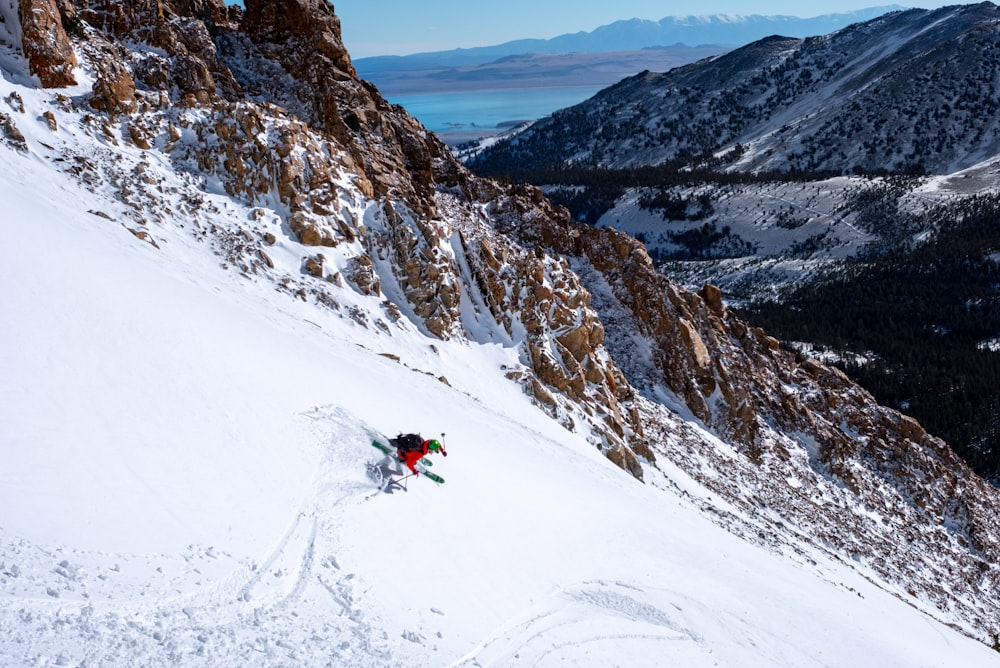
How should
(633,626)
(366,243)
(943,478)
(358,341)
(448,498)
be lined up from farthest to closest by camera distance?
(943,478)
(366,243)
(358,341)
(448,498)
(633,626)

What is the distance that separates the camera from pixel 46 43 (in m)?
27.3

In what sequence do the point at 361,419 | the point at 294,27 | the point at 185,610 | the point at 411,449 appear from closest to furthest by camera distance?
the point at 185,610 → the point at 411,449 → the point at 361,419 → the point at 294,27

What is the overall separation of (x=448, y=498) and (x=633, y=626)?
175 inches

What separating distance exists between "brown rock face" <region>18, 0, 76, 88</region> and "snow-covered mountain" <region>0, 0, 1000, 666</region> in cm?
9

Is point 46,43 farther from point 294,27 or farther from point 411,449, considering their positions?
point 411,449

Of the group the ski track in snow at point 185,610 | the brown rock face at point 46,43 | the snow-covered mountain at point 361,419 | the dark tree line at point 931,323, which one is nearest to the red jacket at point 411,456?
the snow-covered mountain at point 361,419

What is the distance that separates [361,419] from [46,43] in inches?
965

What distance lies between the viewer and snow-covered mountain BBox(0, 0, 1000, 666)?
9383 millimetres

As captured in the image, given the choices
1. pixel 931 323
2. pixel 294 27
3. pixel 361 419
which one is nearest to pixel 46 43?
pixel 294 27

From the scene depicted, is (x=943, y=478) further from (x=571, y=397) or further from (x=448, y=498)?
(x=448, y=498)

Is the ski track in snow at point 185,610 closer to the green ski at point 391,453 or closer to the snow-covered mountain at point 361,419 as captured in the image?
the snow-covered mountain at point 361,419

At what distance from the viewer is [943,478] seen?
142 feet

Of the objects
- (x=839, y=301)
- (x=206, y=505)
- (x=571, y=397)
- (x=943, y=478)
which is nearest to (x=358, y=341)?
(x=571, y=397)

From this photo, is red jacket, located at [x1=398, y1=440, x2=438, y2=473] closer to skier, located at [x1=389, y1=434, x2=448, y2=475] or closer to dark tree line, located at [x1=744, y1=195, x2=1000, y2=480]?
skier, located at [x1=389, y1=434, x2=448, y2=475]
